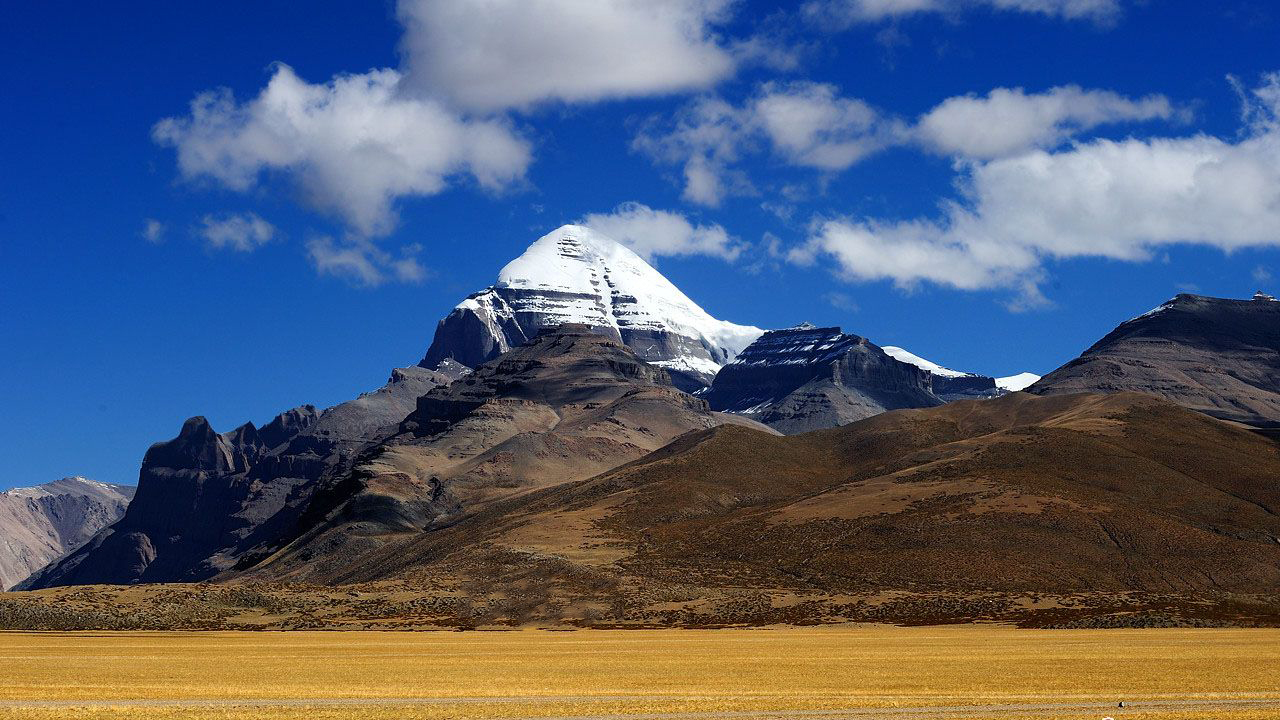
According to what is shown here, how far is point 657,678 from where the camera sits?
66.9 metres

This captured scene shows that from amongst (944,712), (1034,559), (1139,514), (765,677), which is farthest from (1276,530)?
(944,712)

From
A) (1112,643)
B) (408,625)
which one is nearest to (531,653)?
(1112,643)

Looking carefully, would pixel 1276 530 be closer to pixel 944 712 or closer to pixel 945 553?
pixel 945 553

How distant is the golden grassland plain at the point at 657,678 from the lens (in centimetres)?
5053

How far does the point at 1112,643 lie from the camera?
318 ft

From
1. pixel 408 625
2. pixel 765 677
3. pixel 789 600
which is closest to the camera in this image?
pixel 765 677

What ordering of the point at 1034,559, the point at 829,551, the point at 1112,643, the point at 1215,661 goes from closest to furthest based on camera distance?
the point at 1215,661, the point at 1112,643, the point at 1034,559, the point at 829,551

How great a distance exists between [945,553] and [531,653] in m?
101

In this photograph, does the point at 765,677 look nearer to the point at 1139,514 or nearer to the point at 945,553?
the point at 945,553

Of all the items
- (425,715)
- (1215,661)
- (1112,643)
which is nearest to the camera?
(425,715)

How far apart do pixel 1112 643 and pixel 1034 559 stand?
83373mm

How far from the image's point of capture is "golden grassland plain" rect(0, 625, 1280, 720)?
50531mm

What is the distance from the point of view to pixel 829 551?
19112 centimetres

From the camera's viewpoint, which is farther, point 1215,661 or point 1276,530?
point 1276,530
